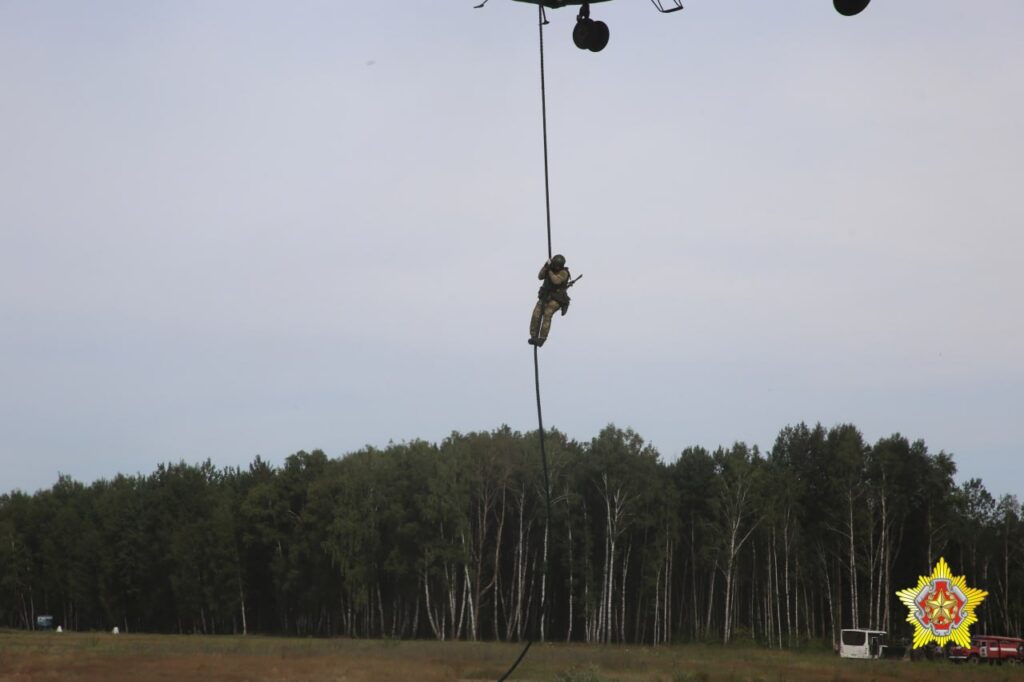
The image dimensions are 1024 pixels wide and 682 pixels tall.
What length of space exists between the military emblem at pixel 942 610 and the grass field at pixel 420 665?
13.9 feet

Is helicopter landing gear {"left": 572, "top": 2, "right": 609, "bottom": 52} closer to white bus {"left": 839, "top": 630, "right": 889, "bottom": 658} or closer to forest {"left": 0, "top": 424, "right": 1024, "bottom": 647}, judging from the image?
white bus {"left": 839, "top": 630, "right": 889, "bottom": 658}

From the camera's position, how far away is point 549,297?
1712cm

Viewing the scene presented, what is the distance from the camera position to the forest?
7750 cm

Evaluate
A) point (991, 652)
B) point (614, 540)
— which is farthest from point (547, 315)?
point (614, 540)

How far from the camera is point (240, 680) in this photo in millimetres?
44250

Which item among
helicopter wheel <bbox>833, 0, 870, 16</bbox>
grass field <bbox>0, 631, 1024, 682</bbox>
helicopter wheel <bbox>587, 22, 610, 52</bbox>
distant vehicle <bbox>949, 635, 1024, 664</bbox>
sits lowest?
distant vehicle <bbox>949, 635, 1024, 664</bbox>

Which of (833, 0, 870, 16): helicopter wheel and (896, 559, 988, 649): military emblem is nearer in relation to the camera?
(833, 0, 870, 16): helicopter wheel

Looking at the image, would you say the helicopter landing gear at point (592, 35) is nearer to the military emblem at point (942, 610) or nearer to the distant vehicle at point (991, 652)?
the military emblem at point (942, 610)

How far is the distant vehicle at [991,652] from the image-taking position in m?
59.3

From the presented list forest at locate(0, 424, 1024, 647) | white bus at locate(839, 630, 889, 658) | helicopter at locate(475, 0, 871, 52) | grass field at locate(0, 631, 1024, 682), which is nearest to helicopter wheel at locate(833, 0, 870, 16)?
helicopter at locate(475, 0, 871, 52)

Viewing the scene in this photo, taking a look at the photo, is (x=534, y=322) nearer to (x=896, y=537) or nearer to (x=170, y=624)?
(x=896, y=537)

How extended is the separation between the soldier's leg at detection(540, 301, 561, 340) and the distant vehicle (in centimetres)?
4927

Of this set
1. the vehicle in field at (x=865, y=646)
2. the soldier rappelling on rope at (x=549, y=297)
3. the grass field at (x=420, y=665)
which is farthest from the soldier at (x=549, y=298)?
the vehicle in field at (x=865, y=646)

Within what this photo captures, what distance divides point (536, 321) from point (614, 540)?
62.9 meters
